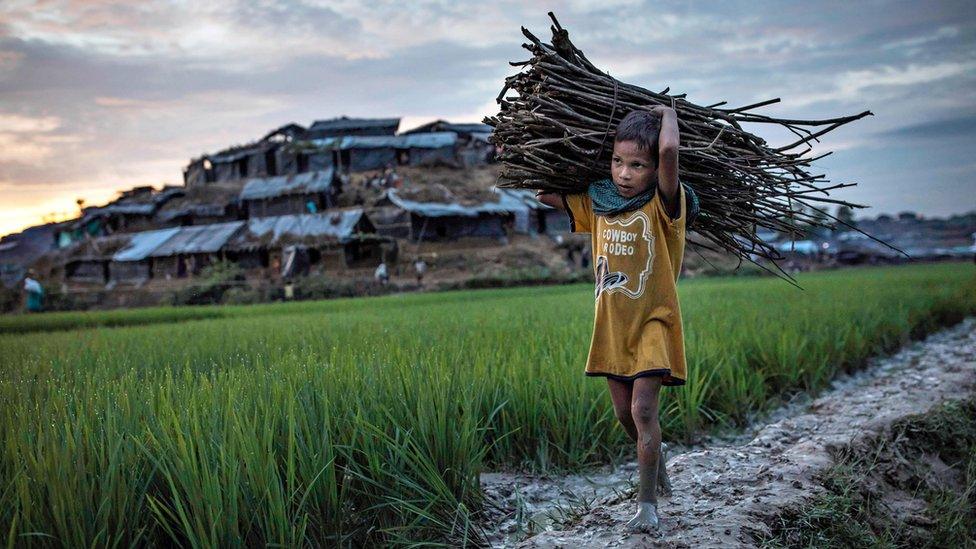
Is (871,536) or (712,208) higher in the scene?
(712,208)

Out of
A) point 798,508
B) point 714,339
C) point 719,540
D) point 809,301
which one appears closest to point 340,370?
point 719,540

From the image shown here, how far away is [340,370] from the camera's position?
3148mm

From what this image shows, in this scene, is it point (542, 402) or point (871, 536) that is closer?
point (871, 536)

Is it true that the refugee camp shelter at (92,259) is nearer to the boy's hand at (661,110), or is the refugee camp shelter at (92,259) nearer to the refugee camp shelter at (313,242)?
the refugee camp shelter at (313,242)

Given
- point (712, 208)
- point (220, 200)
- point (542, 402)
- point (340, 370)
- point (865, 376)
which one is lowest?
point (865, 376)

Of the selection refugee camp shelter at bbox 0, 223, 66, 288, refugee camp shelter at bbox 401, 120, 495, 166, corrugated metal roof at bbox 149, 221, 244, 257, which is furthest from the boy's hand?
refugee camp shelter at bbox 0, 223, 66, 288

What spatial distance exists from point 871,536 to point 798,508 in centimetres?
32

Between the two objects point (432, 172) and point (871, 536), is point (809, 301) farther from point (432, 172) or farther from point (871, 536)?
point (432, 172)

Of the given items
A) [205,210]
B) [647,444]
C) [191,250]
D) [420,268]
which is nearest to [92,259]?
[205,210]

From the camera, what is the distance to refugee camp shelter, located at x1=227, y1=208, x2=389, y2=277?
99.5 ft

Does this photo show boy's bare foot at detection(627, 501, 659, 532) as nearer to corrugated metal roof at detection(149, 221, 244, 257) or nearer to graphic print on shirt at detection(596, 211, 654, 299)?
graphic print on shirt at detection(596, 211, 654, 299)

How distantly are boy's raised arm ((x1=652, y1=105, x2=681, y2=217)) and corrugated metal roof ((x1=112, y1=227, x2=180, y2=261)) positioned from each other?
36.1 m

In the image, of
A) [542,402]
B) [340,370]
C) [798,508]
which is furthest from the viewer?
[542,402]

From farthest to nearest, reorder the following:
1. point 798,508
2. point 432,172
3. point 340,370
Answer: point 432,172
point 340,370
point 798,508
